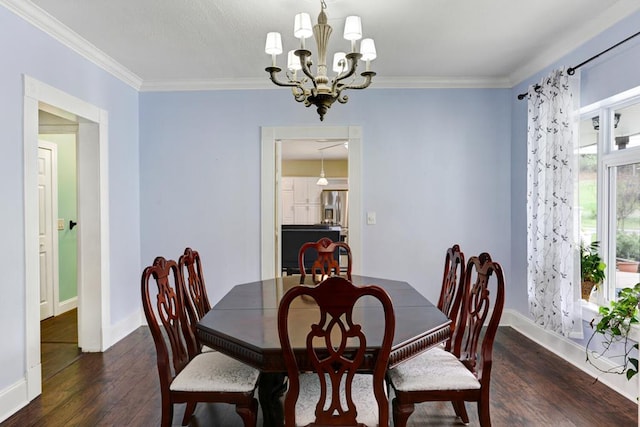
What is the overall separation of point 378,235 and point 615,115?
7.35 feet

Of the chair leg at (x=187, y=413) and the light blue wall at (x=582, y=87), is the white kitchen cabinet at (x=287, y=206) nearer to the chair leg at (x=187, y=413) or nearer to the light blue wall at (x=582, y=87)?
the light blue wall at (x=582, y=87)

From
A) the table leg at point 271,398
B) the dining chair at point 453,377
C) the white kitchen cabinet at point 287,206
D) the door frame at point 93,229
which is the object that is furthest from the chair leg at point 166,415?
the white kitchen cabinet at point 287,206

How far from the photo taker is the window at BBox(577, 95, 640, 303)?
9.46 feet

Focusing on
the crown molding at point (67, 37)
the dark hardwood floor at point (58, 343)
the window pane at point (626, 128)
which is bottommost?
the dark hardwood floor at point (58, 343)

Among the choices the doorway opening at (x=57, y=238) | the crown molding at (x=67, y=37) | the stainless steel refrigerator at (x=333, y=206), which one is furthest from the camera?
the stainless steel refrigerator at (x=333, y=206)

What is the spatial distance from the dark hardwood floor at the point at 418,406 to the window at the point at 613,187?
0.82 metres

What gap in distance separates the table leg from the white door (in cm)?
360

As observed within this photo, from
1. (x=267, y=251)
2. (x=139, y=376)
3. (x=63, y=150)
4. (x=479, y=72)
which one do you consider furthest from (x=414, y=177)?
(x=63, y=150)

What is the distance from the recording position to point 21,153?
2.64 metres

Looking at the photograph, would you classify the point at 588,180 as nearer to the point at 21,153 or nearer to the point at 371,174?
the point at 371,174

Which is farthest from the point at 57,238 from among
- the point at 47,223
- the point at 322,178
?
the point at 322,178

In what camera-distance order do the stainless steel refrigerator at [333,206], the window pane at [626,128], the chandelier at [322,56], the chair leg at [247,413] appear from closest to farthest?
1. the chair leg at [247,413]
2. the chandelier at [322,56]
3. the window pane at [626,128]
4. the stainless steel refrigerator at [333,206]

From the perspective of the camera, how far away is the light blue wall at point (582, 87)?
2.68 m

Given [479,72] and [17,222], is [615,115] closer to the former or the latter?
[479,72]
